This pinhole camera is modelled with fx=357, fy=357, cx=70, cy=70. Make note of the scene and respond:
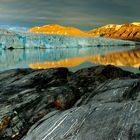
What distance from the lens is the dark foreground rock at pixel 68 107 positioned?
190 inches

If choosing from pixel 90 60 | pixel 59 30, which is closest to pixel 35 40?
pixel 90 60

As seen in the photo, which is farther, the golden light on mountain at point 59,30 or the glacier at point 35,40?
the golden light on mountain at point 59,30

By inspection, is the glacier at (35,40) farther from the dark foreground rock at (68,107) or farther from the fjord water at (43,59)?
the dark foreground rock at (68,107)

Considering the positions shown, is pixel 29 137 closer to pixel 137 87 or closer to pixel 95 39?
pixel 137 87

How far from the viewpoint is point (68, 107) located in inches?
283

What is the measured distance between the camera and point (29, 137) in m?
5.59

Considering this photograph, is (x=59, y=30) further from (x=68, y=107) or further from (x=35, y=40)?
(x=68, y=107)

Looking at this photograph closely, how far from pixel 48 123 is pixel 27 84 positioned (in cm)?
354

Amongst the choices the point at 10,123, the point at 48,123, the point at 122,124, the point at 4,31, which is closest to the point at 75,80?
the point at 10,123

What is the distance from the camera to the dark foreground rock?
190 inches

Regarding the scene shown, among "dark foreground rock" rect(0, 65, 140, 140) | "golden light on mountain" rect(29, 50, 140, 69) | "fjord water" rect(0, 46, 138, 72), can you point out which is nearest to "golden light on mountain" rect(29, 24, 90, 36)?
"fjord water" rect(0, 46, 138, 72)

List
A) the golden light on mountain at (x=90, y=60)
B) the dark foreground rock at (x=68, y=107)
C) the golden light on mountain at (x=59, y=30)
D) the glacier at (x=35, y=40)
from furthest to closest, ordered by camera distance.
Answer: the golden light on mountain at (x=59, y=30) → the glacier at (x=35, y=40) → the golden light on mountain at (x=90, y=60) → the dark foreground rock at (x=68, y=107)

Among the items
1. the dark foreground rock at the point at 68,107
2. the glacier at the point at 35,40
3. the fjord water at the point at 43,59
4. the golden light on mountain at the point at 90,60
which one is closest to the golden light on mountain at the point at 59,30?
the glacier at the point at 35,40

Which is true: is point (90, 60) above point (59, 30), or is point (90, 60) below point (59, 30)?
below
